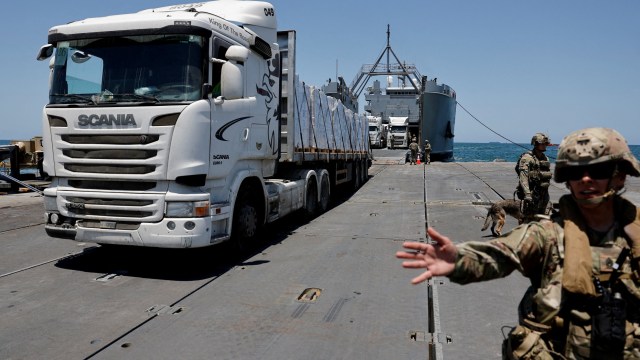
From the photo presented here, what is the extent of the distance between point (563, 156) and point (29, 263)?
6653mm

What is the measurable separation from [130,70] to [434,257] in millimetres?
4966

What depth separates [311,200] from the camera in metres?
10.3

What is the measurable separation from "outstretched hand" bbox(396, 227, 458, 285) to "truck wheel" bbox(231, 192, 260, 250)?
15.9 ft

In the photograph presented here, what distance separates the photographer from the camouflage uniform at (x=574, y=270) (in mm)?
1781

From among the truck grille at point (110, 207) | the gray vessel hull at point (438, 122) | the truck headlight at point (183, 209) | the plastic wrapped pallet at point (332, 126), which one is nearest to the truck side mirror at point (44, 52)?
the truck grille at point (110, 207)

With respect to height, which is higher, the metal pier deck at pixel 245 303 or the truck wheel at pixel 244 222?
the truck wheel at pixel 244 222

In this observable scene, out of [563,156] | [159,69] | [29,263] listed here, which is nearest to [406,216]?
[159,69]

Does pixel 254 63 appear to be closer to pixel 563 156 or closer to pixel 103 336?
pixel 103 336

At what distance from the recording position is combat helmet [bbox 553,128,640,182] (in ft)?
6.13

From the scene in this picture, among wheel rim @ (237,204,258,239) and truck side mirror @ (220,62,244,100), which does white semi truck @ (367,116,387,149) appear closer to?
wheel rim @ (237,204,258,239)

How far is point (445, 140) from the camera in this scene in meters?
44.6

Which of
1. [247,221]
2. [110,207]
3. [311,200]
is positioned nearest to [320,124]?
[311,200]

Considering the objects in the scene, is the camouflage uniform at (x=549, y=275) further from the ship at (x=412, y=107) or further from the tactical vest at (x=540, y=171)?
the ship at (x=412, y=107)

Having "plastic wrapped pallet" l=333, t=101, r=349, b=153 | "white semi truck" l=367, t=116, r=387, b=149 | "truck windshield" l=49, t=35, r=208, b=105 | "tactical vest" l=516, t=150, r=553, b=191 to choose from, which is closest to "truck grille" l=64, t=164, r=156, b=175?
"truck windshield" l=49, t=35, r=208, b=105
